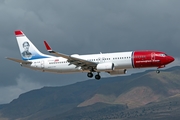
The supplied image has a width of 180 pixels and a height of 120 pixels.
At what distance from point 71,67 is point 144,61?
19.7m

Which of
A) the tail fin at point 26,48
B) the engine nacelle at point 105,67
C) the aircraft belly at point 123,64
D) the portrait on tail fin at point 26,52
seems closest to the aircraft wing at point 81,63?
the engine nacelle at point 105,67

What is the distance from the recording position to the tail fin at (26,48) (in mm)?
141250

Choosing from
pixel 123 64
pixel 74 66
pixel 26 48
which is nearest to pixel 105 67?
pixel 123 64

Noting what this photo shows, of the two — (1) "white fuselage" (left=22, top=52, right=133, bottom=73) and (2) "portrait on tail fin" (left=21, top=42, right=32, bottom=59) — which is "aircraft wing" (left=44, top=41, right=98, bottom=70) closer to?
(1) "white fuselage" (left=22, top=52, right=133, bottom=73)

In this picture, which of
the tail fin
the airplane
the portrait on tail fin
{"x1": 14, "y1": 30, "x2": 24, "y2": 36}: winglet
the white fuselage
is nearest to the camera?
the airplane

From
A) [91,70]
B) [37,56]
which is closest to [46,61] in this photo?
[37,56]

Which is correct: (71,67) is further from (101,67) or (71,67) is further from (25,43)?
(25,43)

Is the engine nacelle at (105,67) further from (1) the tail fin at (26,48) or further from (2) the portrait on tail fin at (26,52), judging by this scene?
(2) the portrait on tail fin at (26,52)

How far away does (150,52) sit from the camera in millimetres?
124938

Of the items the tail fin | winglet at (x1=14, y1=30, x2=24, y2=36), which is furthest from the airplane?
winglet at (x1=14, y1=30, x2=24, y2=36)

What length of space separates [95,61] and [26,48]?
25.2 m

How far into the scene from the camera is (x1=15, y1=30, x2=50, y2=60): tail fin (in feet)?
463

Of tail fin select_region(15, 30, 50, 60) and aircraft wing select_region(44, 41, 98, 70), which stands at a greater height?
tail fin select_region(15, 30, 50, 60)

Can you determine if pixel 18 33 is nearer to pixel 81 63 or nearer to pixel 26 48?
pixel 26 48
